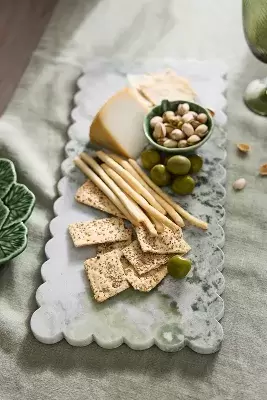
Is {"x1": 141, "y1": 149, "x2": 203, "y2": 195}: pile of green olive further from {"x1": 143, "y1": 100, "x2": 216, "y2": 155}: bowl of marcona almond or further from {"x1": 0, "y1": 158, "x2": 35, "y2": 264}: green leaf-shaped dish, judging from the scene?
{"x1": 0, "y1": 158, "x2": 35, "y2": 264}: green leaf-shaped dish

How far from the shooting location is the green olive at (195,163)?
793mm

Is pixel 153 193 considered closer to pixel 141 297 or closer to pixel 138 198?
pixel 138 198

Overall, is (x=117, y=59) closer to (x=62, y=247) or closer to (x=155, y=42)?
(x=155, y=42)

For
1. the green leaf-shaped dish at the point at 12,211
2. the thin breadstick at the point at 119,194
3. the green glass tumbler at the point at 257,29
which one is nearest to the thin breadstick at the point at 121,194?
the thin breadstick at the point at 119,194

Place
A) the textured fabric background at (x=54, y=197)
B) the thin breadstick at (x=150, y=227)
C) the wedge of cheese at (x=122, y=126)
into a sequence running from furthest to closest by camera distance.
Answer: the wedge of cheese at (x=122, y=126)
the thin breadstick at (x=150, y=227)
the textured fabric background at (x=54, y=197)

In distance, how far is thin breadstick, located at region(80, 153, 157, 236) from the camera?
732 millimetres

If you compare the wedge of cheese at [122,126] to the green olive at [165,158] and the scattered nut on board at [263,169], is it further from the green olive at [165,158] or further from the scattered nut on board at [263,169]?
the scattered nut on board at [263,169]

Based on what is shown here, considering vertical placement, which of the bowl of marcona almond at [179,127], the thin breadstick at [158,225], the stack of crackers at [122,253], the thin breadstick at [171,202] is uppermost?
the bowl of marcona almond at [179,127]

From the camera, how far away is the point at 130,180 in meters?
0.79

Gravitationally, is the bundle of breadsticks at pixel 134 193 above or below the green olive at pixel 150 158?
below

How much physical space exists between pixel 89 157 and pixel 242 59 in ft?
Answer: 1.14

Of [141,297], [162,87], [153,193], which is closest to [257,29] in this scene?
[162,87]

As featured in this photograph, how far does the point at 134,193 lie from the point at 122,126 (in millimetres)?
118

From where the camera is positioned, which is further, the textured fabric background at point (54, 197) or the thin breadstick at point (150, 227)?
the thin breadstick at point (150, 227)
